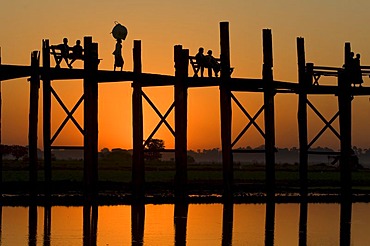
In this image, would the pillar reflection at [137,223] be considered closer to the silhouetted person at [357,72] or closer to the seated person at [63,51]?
the seated person at [63,51]

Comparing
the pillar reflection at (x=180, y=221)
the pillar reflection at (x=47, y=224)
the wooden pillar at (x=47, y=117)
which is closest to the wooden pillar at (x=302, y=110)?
the pillar reflection at (x=180, y=221)

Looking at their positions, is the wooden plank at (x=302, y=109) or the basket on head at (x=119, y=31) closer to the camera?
the basket on head at (x=119, y=31)

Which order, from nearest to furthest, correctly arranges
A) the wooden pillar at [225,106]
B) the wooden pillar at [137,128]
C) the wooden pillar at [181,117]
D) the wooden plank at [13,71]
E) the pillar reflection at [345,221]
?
the pillar reflection at [345,221], the wooden plank at [13,71], the wooden pillar at [137,128], the wooden pillar at [181,117], the wooden pillar at [225,106]

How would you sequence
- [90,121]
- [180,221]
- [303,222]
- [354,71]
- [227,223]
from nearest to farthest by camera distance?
[227,223]
[180,221]
[303,222]
[90,121]
[354,71]

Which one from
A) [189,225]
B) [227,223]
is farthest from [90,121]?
[189,225]

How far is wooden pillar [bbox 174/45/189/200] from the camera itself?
32.0 meters

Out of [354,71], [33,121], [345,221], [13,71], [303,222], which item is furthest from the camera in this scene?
[354,71]

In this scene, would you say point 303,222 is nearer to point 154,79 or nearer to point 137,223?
point 137,223

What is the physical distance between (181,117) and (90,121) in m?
2.76

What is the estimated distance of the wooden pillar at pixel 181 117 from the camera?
105 feet

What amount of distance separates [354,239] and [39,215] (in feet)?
26.0

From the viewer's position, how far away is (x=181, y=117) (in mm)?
32062

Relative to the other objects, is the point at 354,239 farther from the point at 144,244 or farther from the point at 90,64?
the point at 90,64

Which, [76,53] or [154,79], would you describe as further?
[154,79]
